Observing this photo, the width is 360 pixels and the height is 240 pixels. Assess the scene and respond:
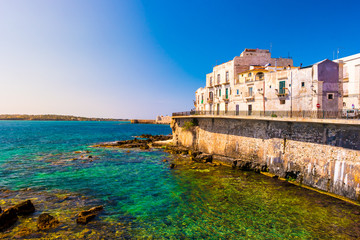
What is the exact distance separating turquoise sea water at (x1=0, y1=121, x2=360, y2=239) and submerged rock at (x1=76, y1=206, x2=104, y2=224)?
39cm

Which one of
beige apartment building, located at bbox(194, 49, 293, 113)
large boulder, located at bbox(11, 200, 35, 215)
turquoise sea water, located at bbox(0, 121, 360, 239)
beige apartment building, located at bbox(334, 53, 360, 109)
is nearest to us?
turquoise sea water, located at bbox(0, 121, 360, 239)

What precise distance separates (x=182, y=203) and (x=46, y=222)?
802 cm

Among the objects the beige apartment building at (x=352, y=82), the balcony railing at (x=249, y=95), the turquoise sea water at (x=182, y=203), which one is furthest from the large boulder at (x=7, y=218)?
the beige apartment building at (x=352, y=82)

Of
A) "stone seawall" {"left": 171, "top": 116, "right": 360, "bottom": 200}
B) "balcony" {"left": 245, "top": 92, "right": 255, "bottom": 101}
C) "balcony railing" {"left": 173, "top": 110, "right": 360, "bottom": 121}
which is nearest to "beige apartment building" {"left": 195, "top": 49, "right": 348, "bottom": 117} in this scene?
"balcony" {"left": 245, "top": 92, "right": 255, "bottom": 101}

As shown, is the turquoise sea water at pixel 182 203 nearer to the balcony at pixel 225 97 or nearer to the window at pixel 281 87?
the window at pixel 281 87

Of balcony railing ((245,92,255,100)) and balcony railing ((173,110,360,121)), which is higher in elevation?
balcony railing ((245,92,255,100))

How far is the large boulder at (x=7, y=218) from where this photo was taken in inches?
415

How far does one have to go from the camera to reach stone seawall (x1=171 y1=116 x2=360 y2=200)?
14.4m

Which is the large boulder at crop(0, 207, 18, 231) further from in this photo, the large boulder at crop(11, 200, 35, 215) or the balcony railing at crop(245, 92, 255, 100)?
the balcony railing at crop(245, 92, 255, 100)

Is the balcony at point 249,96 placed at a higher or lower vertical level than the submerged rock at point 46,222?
higher

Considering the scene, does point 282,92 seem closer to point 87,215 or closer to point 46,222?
point 87,215

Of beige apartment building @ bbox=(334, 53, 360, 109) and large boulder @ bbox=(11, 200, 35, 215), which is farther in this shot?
beige apartment building @ bbox=(334, 53, 360, 109)

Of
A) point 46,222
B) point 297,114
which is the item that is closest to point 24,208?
point 46,222

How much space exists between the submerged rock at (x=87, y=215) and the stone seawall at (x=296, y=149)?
52.0ft
